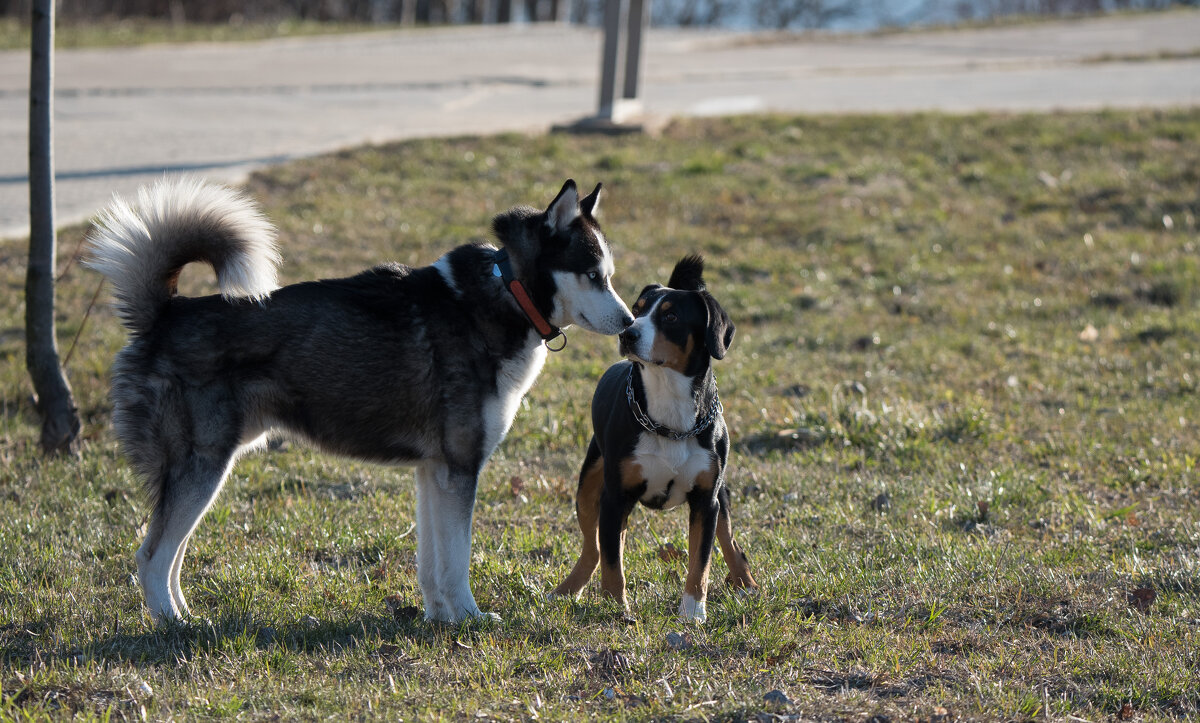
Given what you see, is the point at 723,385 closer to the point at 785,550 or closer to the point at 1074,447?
the point at 1074,447

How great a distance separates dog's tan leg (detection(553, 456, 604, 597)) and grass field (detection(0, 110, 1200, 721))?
190mm

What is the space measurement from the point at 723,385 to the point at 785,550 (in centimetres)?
289

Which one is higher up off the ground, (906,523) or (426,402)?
(426,402)

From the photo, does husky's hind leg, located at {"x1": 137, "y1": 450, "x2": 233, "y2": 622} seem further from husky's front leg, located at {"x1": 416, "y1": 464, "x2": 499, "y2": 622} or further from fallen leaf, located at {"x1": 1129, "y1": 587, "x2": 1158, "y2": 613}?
fallen leaf, located at {"x1": 1129, "y1": 587, "x2": 1158, "y2": 613}

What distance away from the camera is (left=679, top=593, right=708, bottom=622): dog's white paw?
4691mm

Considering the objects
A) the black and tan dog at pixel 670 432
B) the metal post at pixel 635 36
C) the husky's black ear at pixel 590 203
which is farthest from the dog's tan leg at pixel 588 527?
the metal post at pixel 635 36

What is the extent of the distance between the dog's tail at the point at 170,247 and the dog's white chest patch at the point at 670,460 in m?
1.61

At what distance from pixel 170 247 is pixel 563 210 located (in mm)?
1531

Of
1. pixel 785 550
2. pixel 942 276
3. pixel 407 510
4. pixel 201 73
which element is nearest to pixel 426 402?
pixel 407 510

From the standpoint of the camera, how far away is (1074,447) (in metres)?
7.19

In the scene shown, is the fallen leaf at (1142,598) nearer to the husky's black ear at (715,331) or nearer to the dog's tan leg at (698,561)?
the dog's tan leg at (698,561)

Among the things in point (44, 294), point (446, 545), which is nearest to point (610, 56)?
point (44, 294)

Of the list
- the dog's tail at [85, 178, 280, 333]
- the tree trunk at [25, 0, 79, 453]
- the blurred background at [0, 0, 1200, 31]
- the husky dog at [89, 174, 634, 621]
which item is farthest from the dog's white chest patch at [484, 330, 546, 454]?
the blurred background at [0, 0, 1200, 31]

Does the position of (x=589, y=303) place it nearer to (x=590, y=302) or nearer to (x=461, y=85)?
(x=590, y=302)
